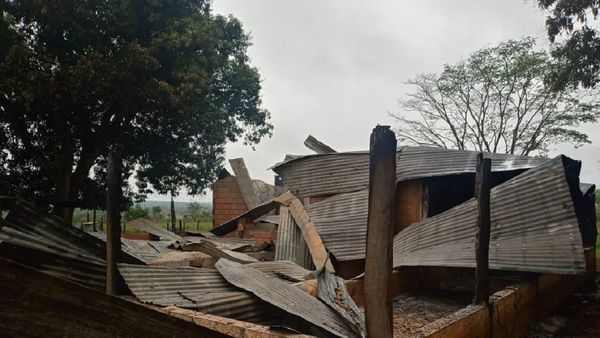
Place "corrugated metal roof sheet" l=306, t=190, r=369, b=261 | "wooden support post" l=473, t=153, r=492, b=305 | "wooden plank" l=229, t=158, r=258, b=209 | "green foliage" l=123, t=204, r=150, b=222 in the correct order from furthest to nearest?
"green foliage" l=123, t=204, r=150, b=222 → "wooden plank" l=229, t=158, r=258, b=209 → "corrugated metal roof sheet" l=306, t=190, r=369, b=261 → "wooden support post" l=473, t=153, r=492, b=305

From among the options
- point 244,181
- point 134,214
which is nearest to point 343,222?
point 244,181

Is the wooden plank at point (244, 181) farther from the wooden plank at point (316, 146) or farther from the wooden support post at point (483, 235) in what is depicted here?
the wooden support post at point (483, 235)

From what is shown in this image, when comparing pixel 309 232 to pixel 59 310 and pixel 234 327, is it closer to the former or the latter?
pixel 234 327

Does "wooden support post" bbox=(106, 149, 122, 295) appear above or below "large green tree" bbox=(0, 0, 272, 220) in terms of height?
below

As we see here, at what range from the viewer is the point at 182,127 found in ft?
40.9

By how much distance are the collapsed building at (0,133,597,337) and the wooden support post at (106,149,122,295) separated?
20cm

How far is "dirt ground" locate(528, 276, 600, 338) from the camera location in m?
7.06

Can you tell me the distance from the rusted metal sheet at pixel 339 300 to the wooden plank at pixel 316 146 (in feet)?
25.4

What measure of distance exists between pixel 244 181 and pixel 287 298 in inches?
417

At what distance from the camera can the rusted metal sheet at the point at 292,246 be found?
9.69 metres

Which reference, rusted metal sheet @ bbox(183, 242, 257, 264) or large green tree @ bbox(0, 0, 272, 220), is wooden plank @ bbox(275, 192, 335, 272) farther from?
large green tree @ bbox(0, 0, 272, 220)

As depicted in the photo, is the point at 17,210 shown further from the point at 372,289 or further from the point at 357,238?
the point at 357,238

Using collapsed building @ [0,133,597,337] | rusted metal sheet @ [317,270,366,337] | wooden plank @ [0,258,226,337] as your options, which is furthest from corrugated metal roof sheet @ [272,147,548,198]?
wooden plank @ [0,258,226,337]

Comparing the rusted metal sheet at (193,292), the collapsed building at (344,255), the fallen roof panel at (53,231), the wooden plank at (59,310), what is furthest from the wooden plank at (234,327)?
the wooden plank at (59,310)
